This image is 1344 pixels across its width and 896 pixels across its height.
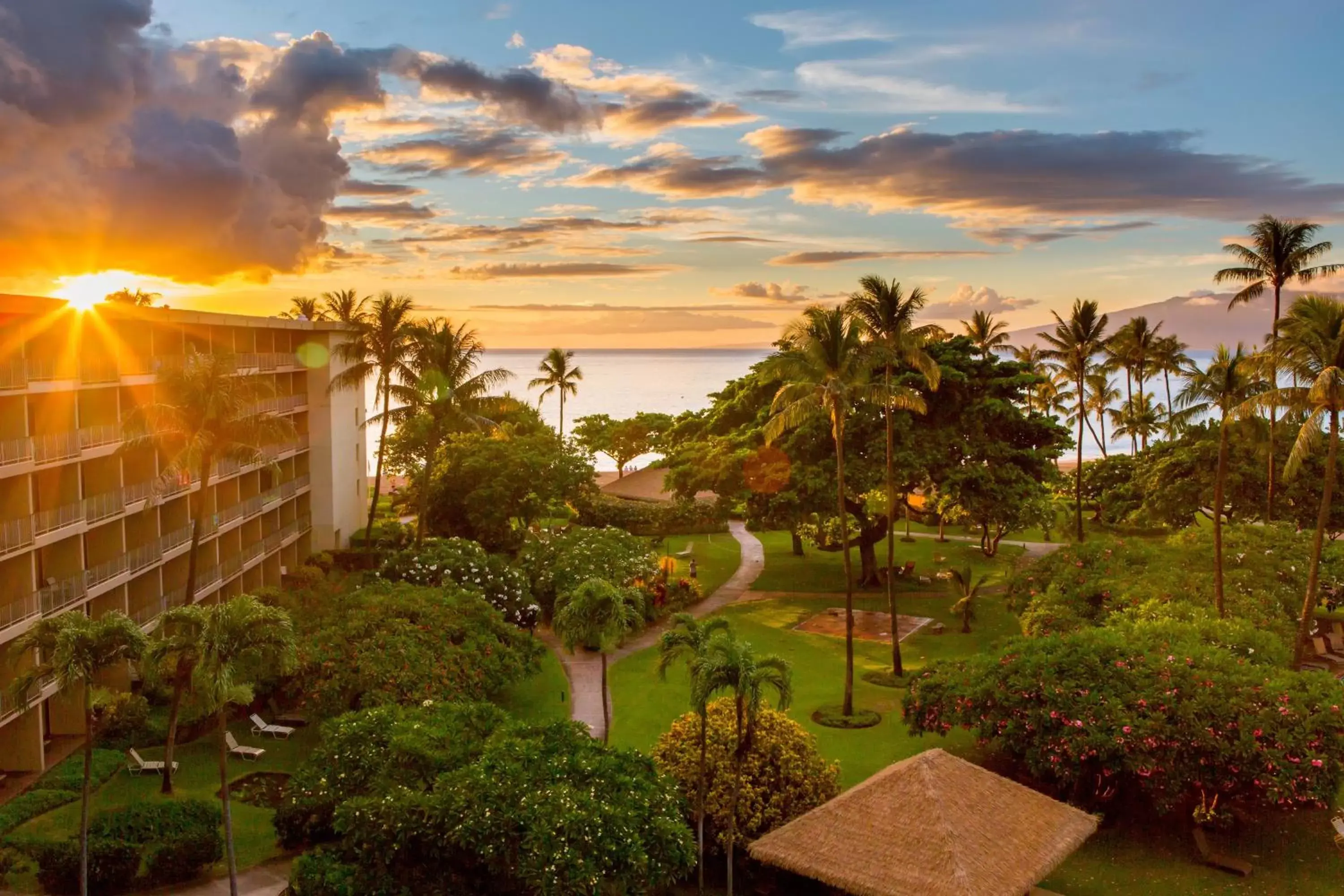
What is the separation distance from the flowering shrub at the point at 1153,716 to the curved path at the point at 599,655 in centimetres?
954

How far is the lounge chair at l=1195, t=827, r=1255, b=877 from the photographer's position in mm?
20734

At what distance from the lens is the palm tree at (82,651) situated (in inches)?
701

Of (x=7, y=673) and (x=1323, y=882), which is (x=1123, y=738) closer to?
(x=1323, y=882)

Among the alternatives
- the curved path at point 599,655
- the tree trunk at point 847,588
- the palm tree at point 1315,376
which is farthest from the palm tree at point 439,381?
the palm tree at point 1315,376

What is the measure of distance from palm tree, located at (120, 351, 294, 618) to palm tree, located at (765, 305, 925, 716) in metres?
14.7

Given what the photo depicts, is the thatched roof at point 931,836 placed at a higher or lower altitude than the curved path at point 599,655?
higher

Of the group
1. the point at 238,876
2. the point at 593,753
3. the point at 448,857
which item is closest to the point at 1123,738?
the point at 593,753

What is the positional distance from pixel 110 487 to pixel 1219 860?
104ft

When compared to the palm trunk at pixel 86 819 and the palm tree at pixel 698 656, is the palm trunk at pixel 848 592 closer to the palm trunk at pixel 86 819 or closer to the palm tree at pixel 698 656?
the palm tree at pixel 698 656

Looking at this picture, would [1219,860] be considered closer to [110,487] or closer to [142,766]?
[142,766]

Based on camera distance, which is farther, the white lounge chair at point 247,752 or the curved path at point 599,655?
the curved path at point 599,655

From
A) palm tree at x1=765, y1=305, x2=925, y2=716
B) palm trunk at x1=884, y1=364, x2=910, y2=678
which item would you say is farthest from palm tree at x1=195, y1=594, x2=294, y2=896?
palm trunk at x1=884, y1=364, x2=910, y2=678

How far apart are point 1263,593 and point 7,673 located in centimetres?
3465

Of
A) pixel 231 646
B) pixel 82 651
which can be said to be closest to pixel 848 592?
pixel 231 646
